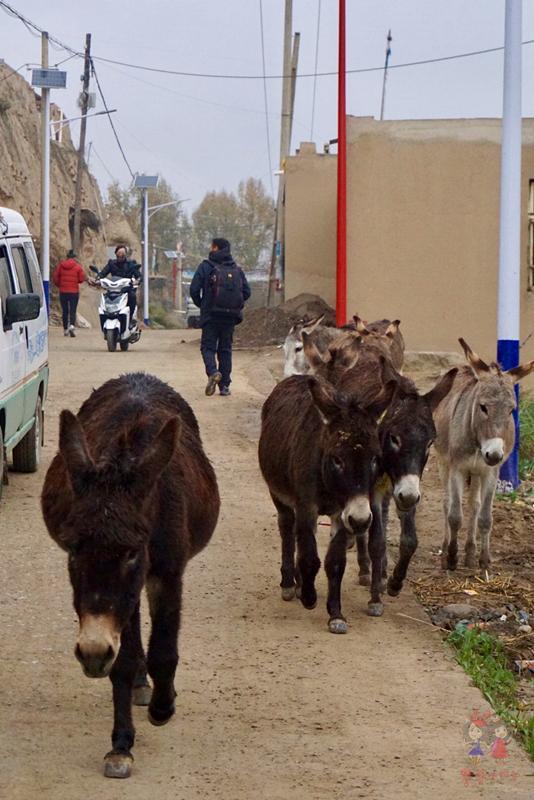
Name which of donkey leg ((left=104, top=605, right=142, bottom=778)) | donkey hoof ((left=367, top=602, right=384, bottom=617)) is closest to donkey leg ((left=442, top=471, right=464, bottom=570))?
donkey hoof ((left=367, top=602, right=384, bottom=617))

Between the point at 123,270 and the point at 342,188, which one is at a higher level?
the point at 342,188

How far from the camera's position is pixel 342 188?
1944 cm

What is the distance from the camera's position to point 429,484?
12953 millimetres

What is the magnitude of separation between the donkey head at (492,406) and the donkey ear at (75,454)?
4520 mm

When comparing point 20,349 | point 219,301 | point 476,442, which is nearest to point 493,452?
point 476,442

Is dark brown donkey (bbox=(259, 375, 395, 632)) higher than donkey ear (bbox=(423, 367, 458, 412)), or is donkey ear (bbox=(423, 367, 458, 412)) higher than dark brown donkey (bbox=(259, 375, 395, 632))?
donkey ear (bbox=(423, 367, 458, 412))

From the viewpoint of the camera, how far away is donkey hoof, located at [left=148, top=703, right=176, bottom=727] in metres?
5.48

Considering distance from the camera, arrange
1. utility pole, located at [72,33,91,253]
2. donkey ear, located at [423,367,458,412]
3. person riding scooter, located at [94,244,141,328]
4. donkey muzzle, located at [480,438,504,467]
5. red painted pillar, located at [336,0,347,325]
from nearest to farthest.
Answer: donkey ear, located at [423,367,458,412] → donkey muzzle, located at [480,438,504,467] → red painted pillar, located at [336,0,347,325] → person riding scooter, located at [94,244,141,328] → utility pole, located at [72,33,91,253]

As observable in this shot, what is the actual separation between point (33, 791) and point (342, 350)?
6057 mm

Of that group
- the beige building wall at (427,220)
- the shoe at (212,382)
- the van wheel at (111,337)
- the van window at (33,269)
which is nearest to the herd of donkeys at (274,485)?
the van window at (33,269)

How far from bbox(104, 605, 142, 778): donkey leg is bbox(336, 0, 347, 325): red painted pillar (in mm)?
14425

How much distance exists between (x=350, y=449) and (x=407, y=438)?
80cm
